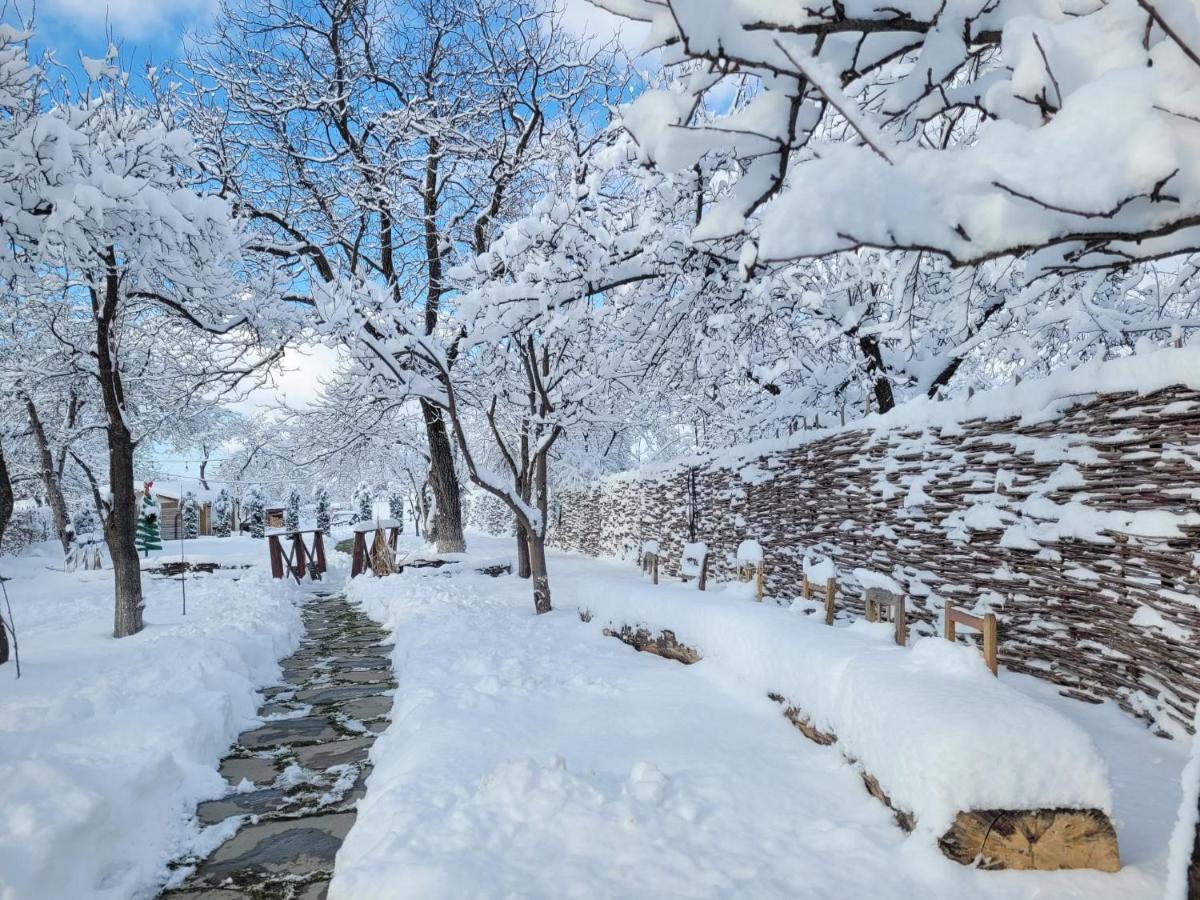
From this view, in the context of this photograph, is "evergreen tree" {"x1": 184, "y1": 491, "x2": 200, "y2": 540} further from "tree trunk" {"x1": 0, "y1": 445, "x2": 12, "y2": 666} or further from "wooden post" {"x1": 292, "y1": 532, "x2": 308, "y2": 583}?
"tree trunk" {"x1": 0, "y1": 445, "x2": 12, "y2": 666}

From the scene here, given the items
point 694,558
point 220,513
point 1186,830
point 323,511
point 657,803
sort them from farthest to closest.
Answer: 1. point 323,511
2. point 220,513
3. point 694,558
4. point 657,803
5. point 1186,830

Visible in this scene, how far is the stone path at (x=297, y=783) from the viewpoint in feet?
9.82

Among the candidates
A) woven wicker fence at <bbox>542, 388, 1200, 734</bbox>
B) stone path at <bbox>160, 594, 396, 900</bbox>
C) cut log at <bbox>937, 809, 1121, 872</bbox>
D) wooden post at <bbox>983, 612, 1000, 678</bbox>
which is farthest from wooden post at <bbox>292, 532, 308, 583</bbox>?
cut log at <bbox>937, 809, 1121, 872</bbox>

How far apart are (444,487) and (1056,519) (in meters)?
12.9

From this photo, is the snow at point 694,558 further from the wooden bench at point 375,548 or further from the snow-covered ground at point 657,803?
the wooden bench at point 375,548

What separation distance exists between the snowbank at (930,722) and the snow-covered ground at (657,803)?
3.5 inches

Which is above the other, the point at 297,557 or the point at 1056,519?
the point at 1056,519

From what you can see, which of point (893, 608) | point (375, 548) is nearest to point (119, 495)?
point (375, 548)

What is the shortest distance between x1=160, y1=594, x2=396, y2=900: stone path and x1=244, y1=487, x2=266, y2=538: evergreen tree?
117ft

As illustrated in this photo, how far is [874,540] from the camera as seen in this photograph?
21.0ft

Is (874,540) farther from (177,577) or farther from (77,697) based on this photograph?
(177,577)

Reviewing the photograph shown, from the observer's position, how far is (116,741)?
3959 mm

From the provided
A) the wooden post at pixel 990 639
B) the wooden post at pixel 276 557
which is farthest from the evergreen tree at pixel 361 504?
the wooden post at pixel 990 639

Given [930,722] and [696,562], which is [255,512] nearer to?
[696,562]
